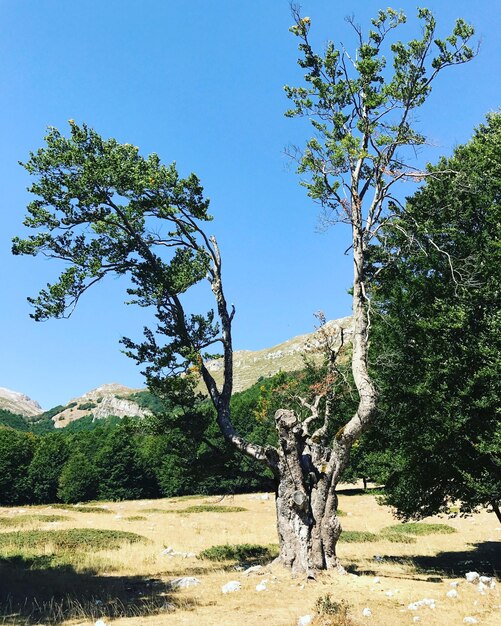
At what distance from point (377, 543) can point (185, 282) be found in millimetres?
18912

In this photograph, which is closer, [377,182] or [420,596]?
[420,596]

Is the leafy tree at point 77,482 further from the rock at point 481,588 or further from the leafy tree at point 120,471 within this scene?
the rock at point 481,588

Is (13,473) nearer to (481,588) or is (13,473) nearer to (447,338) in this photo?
(447,338)

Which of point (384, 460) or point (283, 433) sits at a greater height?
point (283, 433)

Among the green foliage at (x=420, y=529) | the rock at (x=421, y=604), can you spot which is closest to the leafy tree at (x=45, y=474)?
the green foliage at (x=420, y=529)

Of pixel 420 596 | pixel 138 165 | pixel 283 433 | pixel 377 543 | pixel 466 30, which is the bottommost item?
pixel 377 543

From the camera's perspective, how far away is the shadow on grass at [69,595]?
10492 mm

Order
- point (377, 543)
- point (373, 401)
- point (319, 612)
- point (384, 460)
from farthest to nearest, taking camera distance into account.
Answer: point (377, 543), point (384, 460), point (373, 401), point (319, 612)

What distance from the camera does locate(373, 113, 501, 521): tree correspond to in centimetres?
1502

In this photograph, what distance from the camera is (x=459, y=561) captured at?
20.3 meters

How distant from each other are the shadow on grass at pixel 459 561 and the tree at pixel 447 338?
79.1 inches

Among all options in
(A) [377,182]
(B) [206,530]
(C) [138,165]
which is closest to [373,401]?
(A) [377,182]

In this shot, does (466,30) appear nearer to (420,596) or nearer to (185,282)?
(185,282)

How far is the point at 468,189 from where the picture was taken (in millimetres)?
15789
